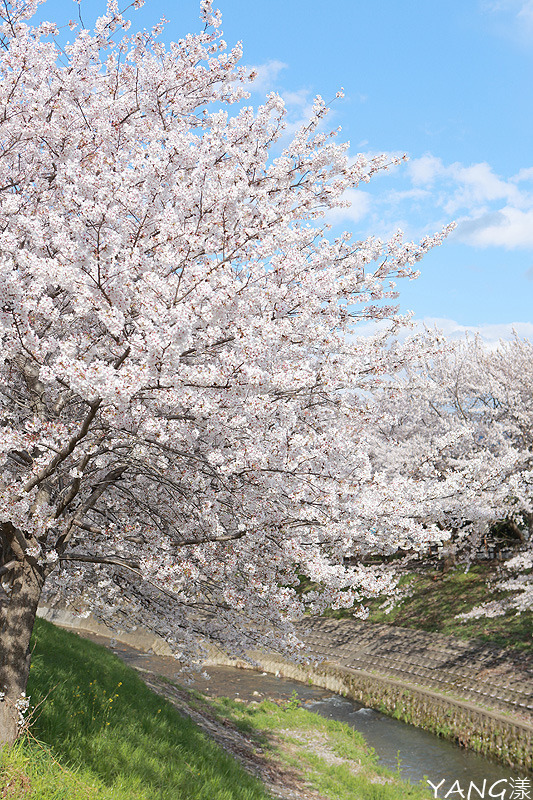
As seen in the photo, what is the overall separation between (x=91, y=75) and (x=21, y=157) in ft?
4.95

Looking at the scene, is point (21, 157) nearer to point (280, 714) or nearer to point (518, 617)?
point (280, 714)

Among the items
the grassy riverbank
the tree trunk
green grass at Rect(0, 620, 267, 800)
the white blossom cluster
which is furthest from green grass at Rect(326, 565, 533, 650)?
the tree trunk

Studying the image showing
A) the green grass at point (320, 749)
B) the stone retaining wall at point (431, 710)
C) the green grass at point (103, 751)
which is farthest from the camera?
the stone retaining wall at point (431, 710)

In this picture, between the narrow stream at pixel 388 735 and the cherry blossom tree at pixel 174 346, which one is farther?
the narrow stream at pixel 388 735

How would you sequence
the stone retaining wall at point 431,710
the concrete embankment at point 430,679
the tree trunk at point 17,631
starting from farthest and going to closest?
1. the concrete embankment at point 430,679
2. the stone retaining wall at point 431,710
3. the tree trunk at point 17,631

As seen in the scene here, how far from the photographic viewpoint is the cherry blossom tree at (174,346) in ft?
15.6

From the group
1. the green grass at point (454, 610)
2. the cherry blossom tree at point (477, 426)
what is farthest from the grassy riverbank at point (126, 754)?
the cherry blossom tree at point (477, 426)

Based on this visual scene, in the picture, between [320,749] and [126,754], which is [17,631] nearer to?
[126,754]

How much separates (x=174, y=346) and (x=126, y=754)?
5.87 meters

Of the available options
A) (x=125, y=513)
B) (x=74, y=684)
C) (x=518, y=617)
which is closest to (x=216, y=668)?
(x=518, y=617)

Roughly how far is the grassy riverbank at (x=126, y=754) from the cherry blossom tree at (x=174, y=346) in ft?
2.84

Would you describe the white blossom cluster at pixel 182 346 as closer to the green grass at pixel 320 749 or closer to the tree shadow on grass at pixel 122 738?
the tree shadow on grass at pixel 122 738

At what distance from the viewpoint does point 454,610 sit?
22.6m

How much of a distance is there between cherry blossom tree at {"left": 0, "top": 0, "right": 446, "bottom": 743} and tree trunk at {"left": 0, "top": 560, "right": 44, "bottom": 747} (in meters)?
0.02
